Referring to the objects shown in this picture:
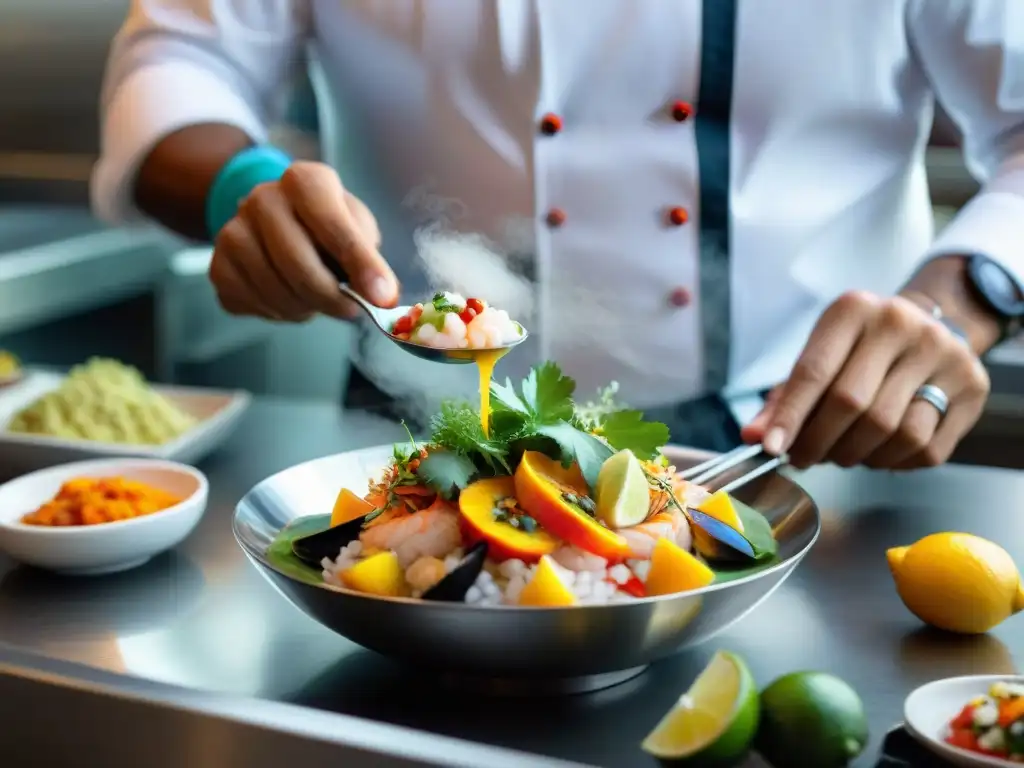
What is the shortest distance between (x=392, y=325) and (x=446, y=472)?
0.37 metres

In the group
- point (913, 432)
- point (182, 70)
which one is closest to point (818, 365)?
Answer: point (913, 432)

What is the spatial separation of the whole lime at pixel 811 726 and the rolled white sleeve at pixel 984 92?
114 centimetres

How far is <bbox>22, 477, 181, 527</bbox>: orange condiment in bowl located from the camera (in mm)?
1514

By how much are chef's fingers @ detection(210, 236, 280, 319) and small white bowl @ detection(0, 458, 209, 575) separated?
1.05 feet

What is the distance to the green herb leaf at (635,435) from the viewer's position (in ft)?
4.46

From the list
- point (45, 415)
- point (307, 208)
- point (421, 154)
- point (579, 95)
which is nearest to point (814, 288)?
point (579, 95)

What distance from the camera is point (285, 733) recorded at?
1.03 m

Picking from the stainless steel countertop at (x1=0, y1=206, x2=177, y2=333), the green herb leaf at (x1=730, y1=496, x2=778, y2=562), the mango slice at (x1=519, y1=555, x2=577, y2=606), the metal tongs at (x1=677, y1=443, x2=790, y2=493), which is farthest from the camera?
the stainless steel countertop at (x1=0, y1=206, x2=177, y2=333)

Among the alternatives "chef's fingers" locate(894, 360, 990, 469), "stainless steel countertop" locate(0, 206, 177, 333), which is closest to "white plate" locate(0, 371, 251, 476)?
"chef's fingers" locate(894, 360, 990, 469)

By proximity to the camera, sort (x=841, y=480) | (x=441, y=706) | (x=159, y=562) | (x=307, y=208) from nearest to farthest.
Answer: (x=441, y=706) < (x=159, y=562) < (x=307, y=208) < (x=841, y=480)

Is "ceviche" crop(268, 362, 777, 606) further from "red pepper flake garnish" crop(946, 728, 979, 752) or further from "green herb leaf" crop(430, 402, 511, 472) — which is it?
"red pepper flake garnish" crop(946, 728, 979, 752)

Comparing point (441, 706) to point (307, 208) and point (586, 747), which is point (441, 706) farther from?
point (307, 208)

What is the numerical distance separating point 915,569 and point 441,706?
1.91 ft

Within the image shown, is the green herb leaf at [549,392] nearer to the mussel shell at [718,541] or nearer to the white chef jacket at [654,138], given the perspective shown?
the mussel shell at [718,541]
